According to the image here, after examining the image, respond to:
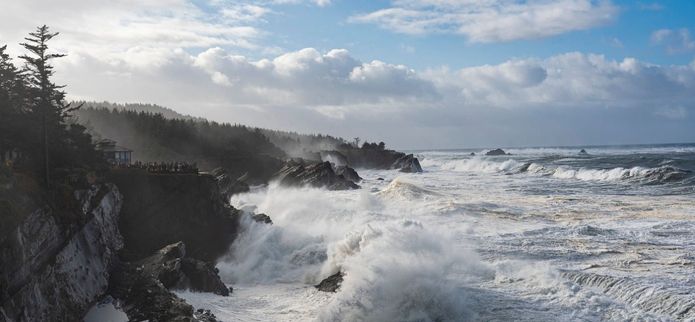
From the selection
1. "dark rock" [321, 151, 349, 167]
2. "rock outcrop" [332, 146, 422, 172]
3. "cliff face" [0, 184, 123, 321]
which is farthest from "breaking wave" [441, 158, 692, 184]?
"cliff face" [0, 184, 123, 321]

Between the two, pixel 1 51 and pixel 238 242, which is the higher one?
pixel 1 51

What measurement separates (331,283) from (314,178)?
3648 cm

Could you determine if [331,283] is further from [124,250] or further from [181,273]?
[124,250]

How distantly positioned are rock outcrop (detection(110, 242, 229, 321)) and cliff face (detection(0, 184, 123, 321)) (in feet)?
2.77

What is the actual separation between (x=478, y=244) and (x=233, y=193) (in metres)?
27.3

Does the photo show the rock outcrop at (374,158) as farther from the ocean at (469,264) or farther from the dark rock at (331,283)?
the dark rock at (331,283)

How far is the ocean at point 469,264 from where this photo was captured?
→ 16.7 metres

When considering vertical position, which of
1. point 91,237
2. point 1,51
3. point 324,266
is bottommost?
point 324,266

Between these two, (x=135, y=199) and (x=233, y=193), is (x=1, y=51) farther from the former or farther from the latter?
(x=233, y=193)

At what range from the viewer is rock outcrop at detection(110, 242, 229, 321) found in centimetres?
1686

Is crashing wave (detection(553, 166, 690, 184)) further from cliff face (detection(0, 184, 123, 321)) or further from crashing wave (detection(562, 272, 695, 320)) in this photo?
cliff face (detection(0, 184, 123, 321))

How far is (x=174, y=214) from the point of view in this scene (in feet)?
93.0

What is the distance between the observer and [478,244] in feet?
80.7

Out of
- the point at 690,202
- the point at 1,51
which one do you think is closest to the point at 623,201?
the point at 690,202
